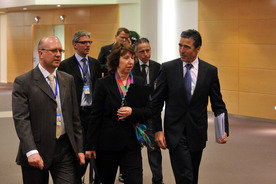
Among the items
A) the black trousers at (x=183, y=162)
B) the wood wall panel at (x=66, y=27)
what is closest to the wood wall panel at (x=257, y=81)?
the wood wall panel at (x=66, y=27)

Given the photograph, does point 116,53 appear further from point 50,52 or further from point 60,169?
point 60,169

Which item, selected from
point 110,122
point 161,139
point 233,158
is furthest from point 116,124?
point 233,158

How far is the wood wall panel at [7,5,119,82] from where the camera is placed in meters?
17.0

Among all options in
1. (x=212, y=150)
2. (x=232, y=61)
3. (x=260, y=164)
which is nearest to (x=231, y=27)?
(x=232, y=61)

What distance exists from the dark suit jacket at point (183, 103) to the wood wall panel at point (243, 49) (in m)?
7.07

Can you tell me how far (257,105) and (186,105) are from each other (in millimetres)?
7539

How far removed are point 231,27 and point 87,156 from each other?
Result: 28.2 ft

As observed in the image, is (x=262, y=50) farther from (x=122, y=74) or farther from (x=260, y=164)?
(x=122, y=74)

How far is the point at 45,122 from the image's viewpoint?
351 cm

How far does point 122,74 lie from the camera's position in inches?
159

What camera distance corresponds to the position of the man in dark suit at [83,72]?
17.1 ft

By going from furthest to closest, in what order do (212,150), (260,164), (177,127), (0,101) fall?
(0,101), (212,150), (260,164), (177,127)

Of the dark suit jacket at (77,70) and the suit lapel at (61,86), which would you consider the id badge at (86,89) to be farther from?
the suit lapel at (61,86)

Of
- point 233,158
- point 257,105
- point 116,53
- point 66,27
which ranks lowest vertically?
point 233,158
